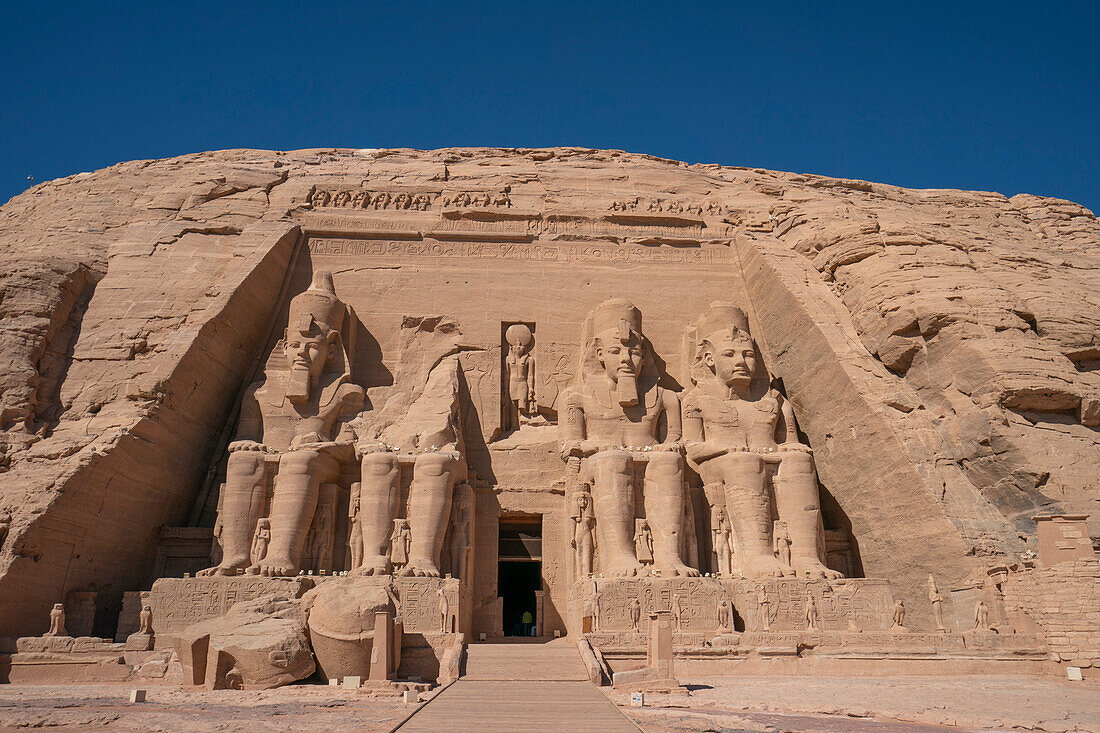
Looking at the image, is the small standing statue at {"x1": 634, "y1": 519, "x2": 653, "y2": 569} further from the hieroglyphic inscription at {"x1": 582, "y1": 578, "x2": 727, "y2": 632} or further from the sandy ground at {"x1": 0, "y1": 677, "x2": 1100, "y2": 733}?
the sandy ground at {"x1": 0, "y1": 677, "x2": 1100, "y2": 733}

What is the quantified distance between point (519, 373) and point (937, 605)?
6193 mm

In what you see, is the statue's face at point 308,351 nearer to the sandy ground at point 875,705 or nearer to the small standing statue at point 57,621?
the small standing statue at point 57,621

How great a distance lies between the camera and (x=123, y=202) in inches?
535

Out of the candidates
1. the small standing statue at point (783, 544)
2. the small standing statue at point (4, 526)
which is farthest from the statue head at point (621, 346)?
the small standing statue at point (4, 526)

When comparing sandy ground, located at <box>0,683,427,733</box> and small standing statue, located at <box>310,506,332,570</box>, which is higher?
small standing statue, located at <box>310,506,332,570</box>

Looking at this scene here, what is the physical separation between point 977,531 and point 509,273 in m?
7.46

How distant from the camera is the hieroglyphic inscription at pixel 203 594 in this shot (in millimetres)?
9406

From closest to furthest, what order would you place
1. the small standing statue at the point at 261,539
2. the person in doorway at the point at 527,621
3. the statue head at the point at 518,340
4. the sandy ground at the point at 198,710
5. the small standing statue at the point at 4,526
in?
the sandy ground at the point at 198,710
the small standing statue at the point at 4,526
the small standing statue at the point at 261,539
the statue head at the point at 518,340
the person in doorway at the point at 527,621

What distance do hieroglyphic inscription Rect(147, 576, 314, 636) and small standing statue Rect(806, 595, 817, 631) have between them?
553cm

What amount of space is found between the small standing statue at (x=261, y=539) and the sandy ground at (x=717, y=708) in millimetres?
2478

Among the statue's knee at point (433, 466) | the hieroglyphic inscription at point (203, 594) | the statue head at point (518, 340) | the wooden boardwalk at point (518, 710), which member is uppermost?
the statue head at point (518, 340)

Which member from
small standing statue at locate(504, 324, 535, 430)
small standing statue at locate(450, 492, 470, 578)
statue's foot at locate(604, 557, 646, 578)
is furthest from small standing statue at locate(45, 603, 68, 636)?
small standing statue at locate(504, 324, 535, 430)

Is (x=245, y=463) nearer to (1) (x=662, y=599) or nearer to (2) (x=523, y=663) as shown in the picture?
(2) (x=523, y=663)

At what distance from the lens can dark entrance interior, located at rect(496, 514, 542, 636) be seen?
12.0 meters
